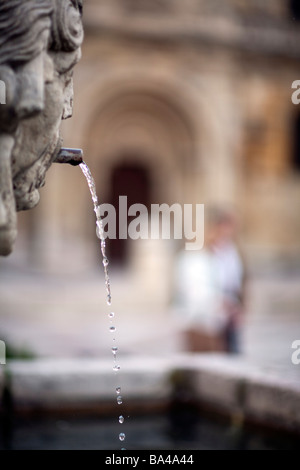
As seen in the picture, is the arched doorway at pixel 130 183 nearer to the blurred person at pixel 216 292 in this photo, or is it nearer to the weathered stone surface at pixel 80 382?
the blurred person at pixel 216 292

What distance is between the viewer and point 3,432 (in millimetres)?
3232

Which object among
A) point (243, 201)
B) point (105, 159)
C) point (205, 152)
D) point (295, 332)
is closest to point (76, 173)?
point (105, 159)

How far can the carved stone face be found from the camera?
1938mm

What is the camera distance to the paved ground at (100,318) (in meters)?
7.36

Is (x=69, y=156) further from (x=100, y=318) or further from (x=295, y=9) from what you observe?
(x=295, y=9)

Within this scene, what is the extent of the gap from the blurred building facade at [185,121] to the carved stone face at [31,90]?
445 inches

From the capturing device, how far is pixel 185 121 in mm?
15648

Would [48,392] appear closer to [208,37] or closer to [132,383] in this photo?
[132,383]

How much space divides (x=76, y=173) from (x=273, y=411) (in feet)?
38.9

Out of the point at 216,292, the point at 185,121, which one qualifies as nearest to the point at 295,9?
the point at 185,121

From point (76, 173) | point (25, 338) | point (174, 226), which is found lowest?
point (25, 338)

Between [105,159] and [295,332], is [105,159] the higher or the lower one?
the higher one

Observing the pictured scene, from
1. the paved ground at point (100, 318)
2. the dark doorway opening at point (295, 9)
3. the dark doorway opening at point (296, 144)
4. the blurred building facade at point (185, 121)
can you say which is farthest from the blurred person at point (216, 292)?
the dark doorway opening at point (295, 9)
